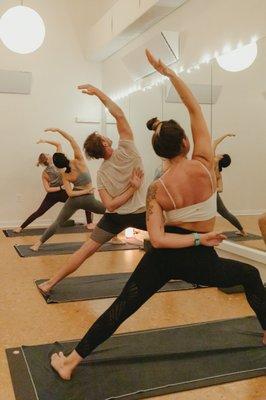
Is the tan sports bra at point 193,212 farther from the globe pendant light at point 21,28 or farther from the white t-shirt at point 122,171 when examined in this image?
the globe pendant light at point 21,28

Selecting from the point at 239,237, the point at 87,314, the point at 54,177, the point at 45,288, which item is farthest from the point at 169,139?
the point at 54,177

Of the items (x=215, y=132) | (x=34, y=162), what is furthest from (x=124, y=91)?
(x=215, y=132)

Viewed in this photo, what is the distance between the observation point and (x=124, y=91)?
6.30 metres

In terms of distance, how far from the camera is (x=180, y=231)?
185cm

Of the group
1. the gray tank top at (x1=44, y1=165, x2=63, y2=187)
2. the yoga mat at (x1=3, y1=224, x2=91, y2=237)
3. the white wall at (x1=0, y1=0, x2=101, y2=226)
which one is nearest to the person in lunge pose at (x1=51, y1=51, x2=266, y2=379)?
the yoga mat at (x1=3, y1=224, x2=91, y2=237)

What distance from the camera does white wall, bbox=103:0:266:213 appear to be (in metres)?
3.47

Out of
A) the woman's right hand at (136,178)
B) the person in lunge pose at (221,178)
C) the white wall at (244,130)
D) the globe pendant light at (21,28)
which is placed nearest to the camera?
the woman's right hand at (136,178)

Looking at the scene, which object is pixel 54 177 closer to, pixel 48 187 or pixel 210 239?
pixel 48 187

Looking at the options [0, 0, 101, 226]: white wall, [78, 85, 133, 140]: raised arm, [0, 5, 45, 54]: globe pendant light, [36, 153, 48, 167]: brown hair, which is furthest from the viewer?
[0, 0, 101, 226]: white wall

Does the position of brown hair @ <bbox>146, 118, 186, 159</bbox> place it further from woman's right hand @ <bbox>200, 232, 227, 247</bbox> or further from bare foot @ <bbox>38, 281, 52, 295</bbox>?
bare foot @ <bbox>38, 281, 52, 295</bbox>

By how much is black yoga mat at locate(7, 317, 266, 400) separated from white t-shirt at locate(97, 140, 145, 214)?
0.83 meters

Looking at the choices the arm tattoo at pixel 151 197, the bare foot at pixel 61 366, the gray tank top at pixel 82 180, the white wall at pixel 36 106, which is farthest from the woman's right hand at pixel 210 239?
the white wall at pixel 36 106

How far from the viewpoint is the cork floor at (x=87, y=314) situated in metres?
1.98

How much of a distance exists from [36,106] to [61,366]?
5.30 meters
